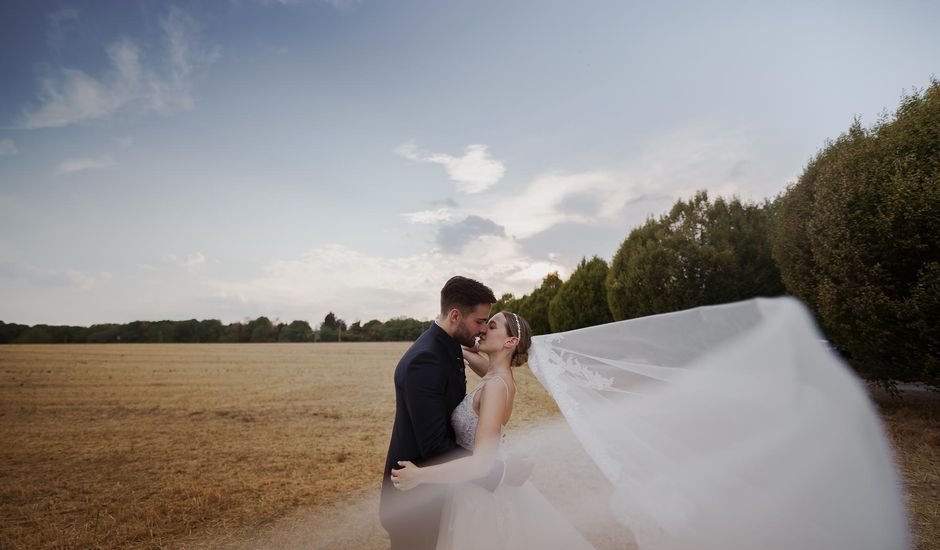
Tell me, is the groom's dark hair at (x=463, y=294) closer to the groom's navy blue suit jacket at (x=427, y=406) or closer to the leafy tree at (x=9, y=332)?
the groom's navy blue suit jacket at (x=427, y=406)

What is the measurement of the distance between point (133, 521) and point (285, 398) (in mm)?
13040

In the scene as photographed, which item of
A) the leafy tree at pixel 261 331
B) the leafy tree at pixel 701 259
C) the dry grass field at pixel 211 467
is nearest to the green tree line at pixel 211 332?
the leafy tree at pixel 261 331

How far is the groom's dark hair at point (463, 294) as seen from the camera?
3492 mm

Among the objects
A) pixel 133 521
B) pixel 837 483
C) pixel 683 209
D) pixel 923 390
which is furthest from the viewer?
pixel 683 209

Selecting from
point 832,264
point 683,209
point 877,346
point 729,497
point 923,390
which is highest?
point 683,209

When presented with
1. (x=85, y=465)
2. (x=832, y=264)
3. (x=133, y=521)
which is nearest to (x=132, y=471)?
(x=85, y=465)

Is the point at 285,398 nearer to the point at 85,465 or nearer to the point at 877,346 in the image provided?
the point at 85,465

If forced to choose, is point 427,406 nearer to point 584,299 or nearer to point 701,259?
point 701,259

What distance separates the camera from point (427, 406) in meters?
3.06

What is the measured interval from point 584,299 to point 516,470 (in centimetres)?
3213

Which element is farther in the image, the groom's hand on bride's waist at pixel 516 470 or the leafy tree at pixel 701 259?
the leafy tree at pixel 701 259

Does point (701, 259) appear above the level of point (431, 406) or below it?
above

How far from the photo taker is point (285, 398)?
19.1m

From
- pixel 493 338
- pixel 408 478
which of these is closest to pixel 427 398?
pixel 408 478
